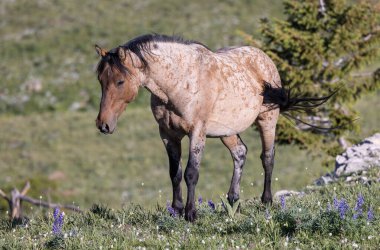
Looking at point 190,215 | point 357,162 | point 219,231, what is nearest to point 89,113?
→ point 357,162

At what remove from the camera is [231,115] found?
32.4ft

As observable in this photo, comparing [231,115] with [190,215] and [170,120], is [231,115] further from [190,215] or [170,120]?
[190,215]

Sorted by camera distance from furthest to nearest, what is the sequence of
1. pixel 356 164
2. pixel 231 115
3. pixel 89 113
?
pixel 89 113 → pixel 356 164 → pixel 231 115

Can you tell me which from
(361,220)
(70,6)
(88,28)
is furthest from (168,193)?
(70,6)

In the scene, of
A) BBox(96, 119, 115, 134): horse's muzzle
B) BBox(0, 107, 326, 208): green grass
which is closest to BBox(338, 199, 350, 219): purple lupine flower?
BBox(96, 119, 115, 134): horse's muzzle

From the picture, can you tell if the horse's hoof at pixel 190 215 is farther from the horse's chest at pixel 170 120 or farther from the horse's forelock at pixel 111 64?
the horse's forelock at pixel 111 64

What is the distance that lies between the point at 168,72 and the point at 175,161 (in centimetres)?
141

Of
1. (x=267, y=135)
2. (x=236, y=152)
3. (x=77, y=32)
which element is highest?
(x=267, y=135)

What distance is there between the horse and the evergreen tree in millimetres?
10588

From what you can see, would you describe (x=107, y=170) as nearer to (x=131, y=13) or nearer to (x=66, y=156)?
(x=66, y=156)

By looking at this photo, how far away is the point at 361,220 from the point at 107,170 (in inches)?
1381

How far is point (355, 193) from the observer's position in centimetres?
966

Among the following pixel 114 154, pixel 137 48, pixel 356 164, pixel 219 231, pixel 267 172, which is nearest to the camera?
pixel 219 231

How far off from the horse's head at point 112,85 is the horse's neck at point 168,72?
0.52 meters
